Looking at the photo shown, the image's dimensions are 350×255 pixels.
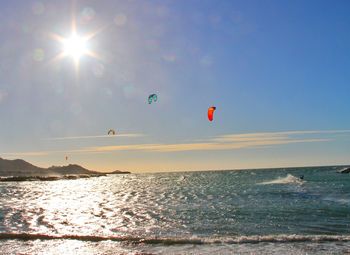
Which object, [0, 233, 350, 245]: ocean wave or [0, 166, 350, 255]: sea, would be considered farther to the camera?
[0, 233, 350, 245]: ocean wave

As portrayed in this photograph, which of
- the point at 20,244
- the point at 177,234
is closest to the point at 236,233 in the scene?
the point at 177,234

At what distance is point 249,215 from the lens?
33219mm

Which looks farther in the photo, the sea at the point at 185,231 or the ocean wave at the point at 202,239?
the ocean wave at the point at 202,239

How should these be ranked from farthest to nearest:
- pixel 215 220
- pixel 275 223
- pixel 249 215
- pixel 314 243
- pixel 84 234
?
pixel 249 215
pixel 215 220
pixel 275 223
pixel 84 234
pixel 314 243

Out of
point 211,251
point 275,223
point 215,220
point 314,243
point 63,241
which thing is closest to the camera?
point 211,251

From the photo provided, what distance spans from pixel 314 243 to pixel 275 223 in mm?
8078

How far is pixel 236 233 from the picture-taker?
Result: 2489 centimetres

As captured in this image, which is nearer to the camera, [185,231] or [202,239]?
[202,239]

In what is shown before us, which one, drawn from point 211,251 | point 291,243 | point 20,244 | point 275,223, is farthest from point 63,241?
point 275,223

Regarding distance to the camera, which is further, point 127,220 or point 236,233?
point 127,220

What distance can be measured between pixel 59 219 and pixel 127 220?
523 centimetres

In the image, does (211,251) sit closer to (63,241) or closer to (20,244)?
(63,241)

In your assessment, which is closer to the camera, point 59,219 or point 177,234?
point 177,234

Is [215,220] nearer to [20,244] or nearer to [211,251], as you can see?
[211,251]
